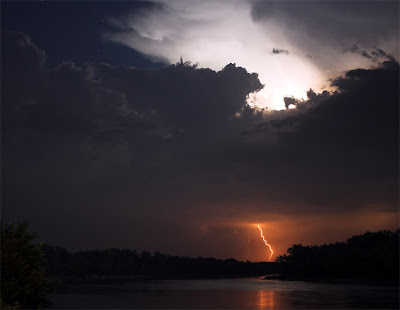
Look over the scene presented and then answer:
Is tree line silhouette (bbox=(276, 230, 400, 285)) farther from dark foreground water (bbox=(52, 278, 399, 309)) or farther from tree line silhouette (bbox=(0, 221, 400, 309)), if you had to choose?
dark foreground water (bbox=(52, 278, 399, 309))

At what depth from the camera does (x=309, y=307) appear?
57.8 metres

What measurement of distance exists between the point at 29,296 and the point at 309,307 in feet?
133

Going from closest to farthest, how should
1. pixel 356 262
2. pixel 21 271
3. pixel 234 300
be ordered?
1. pixel 21 271
2. pixel 234 300
3. pixel 356 262

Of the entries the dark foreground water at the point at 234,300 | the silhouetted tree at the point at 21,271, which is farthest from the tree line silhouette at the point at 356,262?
the silhouetted tree at the point at 21,271

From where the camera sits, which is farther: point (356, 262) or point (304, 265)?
point (304, 265)

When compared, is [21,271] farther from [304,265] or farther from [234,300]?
[304,265]

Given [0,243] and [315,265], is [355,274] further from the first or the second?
[0,243]

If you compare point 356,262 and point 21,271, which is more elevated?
point 356,262

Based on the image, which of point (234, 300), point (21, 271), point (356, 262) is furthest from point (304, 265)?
point (21, 271)

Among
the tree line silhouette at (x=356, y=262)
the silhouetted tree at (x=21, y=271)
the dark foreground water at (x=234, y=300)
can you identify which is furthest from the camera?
the tree line silhouette at (x=356, y=262)

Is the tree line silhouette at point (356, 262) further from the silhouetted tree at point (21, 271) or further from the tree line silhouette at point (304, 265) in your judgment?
the silhouetted tree at point (21, 271)

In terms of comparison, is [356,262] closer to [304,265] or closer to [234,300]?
[304,265]

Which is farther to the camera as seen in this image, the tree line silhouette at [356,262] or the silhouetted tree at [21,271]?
the tree line silhouette at [356,262]

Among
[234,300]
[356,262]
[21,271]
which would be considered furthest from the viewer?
[356,262]
